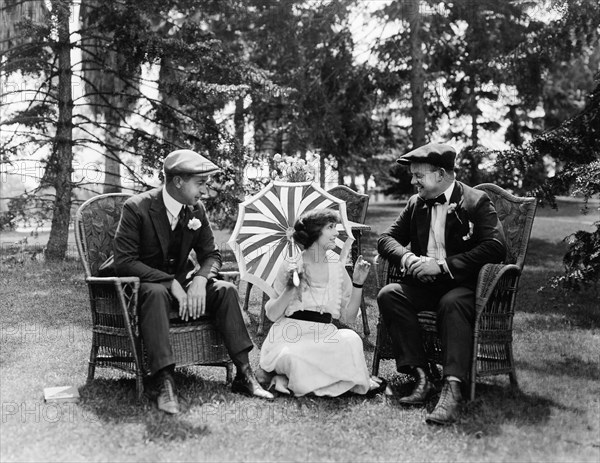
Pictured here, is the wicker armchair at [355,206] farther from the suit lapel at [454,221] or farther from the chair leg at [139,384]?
the chair leg at [139,384]

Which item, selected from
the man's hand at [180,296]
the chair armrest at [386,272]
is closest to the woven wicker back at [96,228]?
the man's hand at [180,296]

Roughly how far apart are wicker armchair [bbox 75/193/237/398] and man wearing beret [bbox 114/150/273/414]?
0.09 meters

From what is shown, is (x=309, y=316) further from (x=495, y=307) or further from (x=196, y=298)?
(x=495, y=307)

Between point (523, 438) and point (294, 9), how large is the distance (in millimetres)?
10704

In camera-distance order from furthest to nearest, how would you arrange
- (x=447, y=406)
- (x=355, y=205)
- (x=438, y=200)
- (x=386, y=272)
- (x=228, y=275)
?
(x=355, y=205)
(x=386, y=272)
(x=228, y=275)
(x=438, y=200)
(x=447, y=406)

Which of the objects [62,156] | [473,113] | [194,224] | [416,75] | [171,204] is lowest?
[194,224]

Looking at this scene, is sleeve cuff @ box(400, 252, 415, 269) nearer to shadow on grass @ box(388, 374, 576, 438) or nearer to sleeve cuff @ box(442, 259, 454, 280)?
sleeve cuff @ box(442, 259, 454, 280)

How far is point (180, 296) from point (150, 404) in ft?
2.00

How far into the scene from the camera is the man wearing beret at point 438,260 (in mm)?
4074

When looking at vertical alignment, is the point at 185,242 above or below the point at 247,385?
above

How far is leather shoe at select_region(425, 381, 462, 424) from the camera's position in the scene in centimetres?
368

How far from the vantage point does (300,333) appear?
4398mm

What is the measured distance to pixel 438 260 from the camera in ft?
14.3

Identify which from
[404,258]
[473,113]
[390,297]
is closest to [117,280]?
[390,297]
